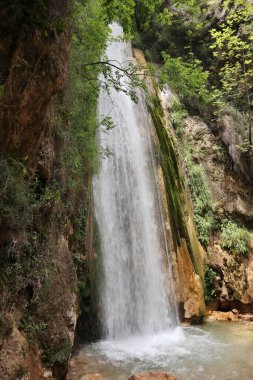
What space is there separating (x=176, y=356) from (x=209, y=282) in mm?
4203

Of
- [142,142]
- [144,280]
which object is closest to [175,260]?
[144,280]

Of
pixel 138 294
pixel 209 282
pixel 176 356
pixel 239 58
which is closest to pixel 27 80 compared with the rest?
pixel 176 356

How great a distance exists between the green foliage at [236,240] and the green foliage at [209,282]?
3.42ft

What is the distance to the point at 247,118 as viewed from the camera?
44.9 feet

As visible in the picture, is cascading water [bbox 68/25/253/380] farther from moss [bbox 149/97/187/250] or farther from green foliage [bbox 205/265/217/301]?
green foliage [bbox 205/265/217/301]

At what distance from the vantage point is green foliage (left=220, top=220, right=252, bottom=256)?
10891mm

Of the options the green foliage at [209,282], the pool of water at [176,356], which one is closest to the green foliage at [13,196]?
the pool of water at [176,356]

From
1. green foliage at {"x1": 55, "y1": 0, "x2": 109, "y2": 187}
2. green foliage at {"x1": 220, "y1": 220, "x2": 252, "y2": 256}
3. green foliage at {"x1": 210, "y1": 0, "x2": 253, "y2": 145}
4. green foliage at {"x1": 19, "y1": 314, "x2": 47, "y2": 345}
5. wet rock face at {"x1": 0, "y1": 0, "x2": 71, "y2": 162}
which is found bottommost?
green foliage at {"x1": 19, "y1": 314, "x2": 47, "y2": 345}

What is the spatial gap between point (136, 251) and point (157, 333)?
1931 millimetres

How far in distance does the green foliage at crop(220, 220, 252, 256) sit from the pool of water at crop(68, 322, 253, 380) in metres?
3.29

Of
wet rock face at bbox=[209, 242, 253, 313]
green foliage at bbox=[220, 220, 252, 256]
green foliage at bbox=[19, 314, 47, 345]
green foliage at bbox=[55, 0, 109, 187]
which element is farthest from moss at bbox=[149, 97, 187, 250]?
green foliage at bbox=[19, 314, 47, 345]

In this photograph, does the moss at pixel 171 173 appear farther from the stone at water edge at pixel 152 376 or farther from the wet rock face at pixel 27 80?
the wet rock face at pixel 27 80

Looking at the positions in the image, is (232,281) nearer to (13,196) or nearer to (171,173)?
(171,173)

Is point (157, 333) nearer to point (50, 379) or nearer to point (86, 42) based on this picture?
point (50, 379)
